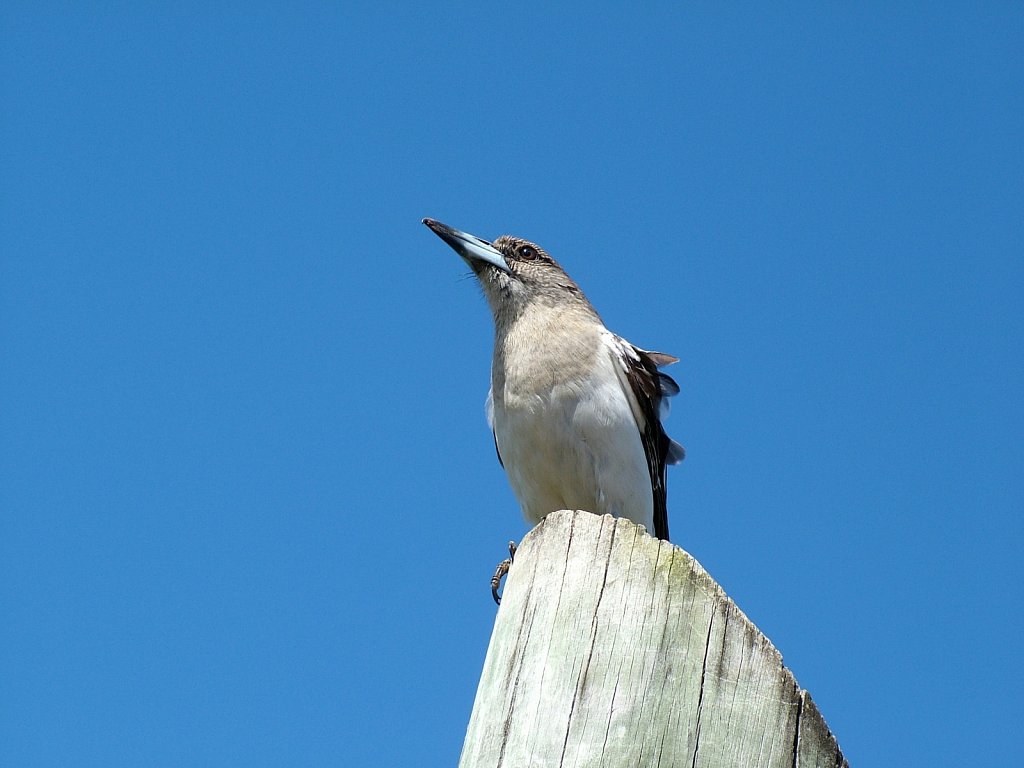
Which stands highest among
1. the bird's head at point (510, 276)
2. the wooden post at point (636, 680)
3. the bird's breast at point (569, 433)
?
the bird's head at point (510, 276)

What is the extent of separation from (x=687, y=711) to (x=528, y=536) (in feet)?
3.42

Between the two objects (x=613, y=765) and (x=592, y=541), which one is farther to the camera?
(x=592, y=541)

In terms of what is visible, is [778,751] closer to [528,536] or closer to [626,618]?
[626,618]

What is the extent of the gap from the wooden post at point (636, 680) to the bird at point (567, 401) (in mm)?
4100

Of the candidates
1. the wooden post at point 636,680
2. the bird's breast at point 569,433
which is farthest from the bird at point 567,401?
the wooden post at point 636,680

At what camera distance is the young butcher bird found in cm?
811

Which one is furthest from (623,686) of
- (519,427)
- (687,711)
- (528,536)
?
(519,427)

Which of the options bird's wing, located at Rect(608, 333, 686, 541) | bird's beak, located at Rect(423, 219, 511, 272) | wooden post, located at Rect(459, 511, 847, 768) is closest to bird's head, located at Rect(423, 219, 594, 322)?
bird's beak, located at Rect(423, 219, 511, 272)

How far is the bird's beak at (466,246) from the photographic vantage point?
9.52 metres

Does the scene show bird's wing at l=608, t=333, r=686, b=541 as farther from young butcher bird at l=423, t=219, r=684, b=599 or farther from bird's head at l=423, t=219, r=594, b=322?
bird's head at l=423, t=219, r=594, b=322

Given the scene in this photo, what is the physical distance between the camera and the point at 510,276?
9.47 metres

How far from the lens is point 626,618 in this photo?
3.76m

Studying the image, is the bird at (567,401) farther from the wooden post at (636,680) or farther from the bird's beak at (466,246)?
the wooden post at (636,680)

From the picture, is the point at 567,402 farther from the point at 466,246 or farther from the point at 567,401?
the point at 466,246
